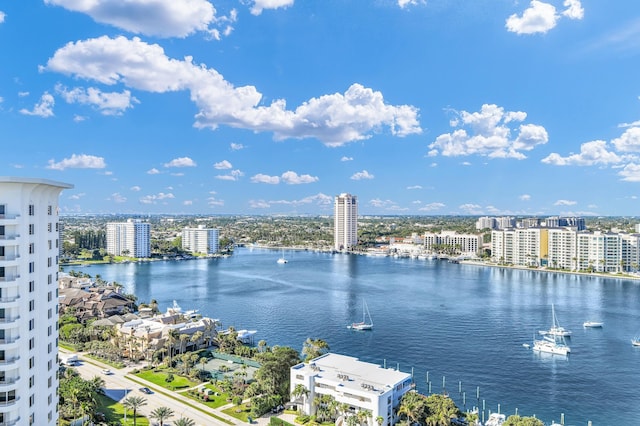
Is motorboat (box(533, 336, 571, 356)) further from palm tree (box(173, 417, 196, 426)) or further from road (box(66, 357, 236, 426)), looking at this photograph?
palm tree (box(173, 417, 196, 426))

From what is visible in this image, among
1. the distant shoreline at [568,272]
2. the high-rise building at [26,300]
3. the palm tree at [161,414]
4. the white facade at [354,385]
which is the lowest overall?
the distant shoreline at [568,272]

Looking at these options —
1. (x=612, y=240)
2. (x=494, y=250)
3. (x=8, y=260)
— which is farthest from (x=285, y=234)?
(x=8, y=260)

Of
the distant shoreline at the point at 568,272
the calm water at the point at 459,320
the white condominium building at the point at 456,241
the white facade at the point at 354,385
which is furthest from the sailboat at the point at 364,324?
the white condominium building at the point at 456,241

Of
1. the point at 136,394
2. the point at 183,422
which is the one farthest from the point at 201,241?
the point at 183,422

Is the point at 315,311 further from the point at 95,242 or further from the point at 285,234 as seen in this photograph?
the point at 285,234

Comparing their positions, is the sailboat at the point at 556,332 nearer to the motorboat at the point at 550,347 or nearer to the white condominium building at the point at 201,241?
the motorboat at the point at 550,347

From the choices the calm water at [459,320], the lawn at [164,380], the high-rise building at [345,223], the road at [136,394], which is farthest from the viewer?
the high-rise building at [345,223]

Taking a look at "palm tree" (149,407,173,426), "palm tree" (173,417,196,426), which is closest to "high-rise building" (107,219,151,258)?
"palm tree" (149,407,173,426)
